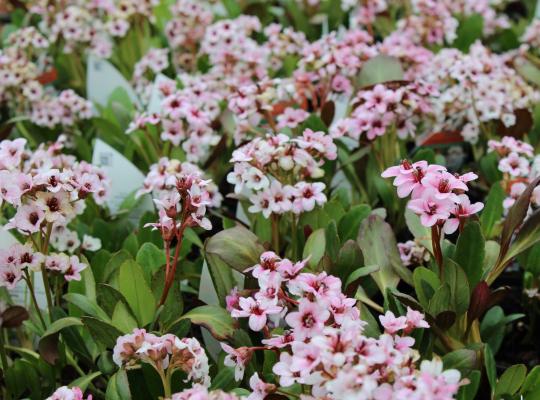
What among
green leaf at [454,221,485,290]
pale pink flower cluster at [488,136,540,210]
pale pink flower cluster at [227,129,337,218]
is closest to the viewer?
green leaf at [454,221,485,290]

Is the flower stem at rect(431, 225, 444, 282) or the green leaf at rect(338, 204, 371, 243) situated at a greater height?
the flower stem at rect(431, 225, 444, 282)

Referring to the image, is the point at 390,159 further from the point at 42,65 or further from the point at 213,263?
the point at 42,65

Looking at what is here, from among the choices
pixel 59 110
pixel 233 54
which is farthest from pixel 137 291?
pixel 233 54

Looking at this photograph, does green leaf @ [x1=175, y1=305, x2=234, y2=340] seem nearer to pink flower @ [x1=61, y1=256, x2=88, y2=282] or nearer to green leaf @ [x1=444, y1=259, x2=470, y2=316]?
pink flower @ [x1=61, y1=256, x2=88, y2=282]

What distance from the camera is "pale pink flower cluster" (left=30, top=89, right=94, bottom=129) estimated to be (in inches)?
89.9

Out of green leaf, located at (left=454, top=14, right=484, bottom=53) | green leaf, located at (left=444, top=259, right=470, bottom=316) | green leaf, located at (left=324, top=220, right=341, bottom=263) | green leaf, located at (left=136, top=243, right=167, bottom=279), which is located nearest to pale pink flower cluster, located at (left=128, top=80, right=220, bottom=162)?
green leaf, located at (left=136, top=243, right=167, bottom=279)

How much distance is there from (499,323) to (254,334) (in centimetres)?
48

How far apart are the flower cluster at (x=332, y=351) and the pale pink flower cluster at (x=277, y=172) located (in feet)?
0.96

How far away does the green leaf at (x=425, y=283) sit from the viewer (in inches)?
56.3

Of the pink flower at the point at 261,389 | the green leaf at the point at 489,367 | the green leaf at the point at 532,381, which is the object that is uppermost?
the pink flower at the point at 261,389

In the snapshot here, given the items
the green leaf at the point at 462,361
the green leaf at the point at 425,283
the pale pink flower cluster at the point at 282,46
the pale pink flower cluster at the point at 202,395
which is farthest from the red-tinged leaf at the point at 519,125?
the pale pink flower cluster at the point at 202,395

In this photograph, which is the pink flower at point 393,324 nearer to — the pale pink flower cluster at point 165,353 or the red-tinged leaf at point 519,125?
the pale pink flower cluster at point 165,353

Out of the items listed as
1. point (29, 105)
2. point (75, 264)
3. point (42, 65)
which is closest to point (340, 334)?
point (75, 264)

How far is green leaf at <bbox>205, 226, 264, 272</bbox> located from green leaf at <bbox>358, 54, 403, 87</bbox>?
2.44ft
